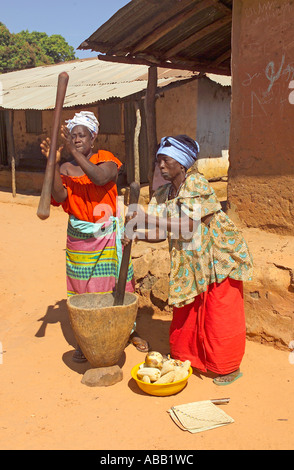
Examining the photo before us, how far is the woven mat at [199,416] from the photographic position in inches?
105

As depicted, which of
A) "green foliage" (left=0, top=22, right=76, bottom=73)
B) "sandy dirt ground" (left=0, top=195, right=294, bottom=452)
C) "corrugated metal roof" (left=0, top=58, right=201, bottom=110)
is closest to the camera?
"sandy dirt ground" (left=0, top=195, right=294, bottom=452)

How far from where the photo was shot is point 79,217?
3.36m

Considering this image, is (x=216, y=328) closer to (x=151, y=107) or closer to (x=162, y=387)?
(x=162, y=387)

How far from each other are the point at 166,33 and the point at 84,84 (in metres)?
5.99

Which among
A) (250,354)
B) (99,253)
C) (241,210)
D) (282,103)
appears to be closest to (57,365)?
(99,253)

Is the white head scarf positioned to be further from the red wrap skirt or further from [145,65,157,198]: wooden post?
[145,65,157,198]: wooden post

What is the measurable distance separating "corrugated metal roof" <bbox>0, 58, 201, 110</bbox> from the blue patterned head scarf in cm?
600

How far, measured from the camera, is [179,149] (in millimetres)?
3000

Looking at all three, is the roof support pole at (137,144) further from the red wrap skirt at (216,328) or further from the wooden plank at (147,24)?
the red wrap skirt at (216,328)

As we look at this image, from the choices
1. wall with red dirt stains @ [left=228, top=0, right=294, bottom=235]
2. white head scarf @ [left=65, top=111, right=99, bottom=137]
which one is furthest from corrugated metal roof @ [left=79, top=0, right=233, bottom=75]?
white head scarf @ [left=65, top=111, right=99, bottom=137]

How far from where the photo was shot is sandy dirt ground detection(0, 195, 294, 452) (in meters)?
2.59

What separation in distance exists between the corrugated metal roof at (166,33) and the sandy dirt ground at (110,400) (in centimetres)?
331

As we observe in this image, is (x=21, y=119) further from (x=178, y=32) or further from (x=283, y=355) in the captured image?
(x=283, y=355)

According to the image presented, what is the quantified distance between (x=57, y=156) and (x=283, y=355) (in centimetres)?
238
